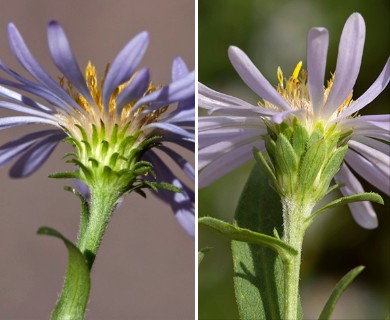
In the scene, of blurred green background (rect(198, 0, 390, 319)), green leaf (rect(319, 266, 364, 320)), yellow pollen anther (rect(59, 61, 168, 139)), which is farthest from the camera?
blurred green background (rect(198, 0, 390, 319))

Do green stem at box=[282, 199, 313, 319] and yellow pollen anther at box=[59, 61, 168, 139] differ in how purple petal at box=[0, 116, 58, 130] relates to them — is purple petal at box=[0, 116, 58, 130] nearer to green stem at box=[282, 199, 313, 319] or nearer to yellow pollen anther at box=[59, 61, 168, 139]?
yellow pollen anther at box=[59, 61, 168, 139]

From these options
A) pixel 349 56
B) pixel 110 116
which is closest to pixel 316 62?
pixel 349 56

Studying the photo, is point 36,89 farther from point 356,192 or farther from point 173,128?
point 356,192

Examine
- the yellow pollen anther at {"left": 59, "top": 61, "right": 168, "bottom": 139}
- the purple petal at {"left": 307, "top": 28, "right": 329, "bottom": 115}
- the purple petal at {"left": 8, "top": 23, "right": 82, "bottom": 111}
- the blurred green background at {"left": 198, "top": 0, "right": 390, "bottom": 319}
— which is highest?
the blurred green background at {"left": 198, "top": 0, "right": 390, "bottom": 319}

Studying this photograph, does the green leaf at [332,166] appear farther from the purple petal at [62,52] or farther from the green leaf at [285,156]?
the purple petal at [62,52]

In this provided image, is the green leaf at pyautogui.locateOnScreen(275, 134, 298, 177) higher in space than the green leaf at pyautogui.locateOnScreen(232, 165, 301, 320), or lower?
higher

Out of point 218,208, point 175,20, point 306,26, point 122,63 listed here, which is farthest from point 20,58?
point 306,26

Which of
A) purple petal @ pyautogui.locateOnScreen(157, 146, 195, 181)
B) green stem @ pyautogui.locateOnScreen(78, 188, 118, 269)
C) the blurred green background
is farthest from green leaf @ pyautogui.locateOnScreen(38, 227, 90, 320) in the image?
the blurred green background

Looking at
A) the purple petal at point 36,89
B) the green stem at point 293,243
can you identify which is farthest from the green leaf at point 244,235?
the purple petal at point 36,89
